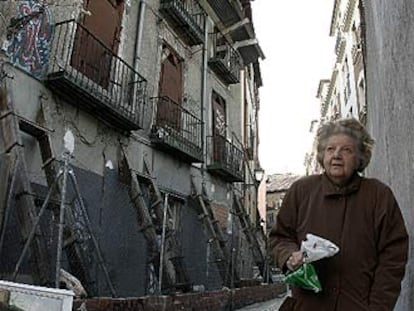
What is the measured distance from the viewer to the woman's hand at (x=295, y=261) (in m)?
2.07

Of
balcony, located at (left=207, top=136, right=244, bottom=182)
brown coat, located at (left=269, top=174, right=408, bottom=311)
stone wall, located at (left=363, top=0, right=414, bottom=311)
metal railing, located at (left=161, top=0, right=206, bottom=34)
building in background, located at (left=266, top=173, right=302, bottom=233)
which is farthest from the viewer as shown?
building in background, located at (left=266, top=173, right=302, bottom=233)

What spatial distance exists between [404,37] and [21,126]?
18.7 ft

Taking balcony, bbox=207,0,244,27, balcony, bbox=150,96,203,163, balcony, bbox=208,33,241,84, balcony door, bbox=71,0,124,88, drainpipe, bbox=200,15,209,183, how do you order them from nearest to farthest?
balcony door, bbox=71,0,124,88 → balcony, bbox=150,96,203,163 → drainpipe, bbox=200,15,209,183 → balcony, bbox=208,33,241,84 → balcony, bbox=207,0,244,27

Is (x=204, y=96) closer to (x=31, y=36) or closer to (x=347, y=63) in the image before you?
(x=31, y=36)

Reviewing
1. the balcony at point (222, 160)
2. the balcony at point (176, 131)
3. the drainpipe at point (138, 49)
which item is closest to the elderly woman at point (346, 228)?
the drainpipe at point (138, 49)

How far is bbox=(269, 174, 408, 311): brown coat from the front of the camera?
6.61 ft

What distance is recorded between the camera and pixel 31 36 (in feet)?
24.5

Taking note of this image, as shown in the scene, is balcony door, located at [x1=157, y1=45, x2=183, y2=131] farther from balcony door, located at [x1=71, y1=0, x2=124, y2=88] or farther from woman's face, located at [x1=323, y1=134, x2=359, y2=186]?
woman's face, located at [x1=323, y1=134, x2=359, y2=186]

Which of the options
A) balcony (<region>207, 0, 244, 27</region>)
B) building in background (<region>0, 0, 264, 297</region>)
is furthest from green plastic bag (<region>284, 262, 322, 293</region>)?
balcony (<region>207, 0, 244, 27</region>)

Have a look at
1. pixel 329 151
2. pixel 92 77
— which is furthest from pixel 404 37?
pixel 92 77

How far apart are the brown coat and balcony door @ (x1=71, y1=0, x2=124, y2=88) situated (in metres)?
6.94

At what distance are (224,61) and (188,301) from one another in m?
9.30

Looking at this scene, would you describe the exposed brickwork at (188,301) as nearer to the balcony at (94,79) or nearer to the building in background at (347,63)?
the balcony at (94,79)

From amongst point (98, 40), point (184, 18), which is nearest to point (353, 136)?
point (98, 40)
